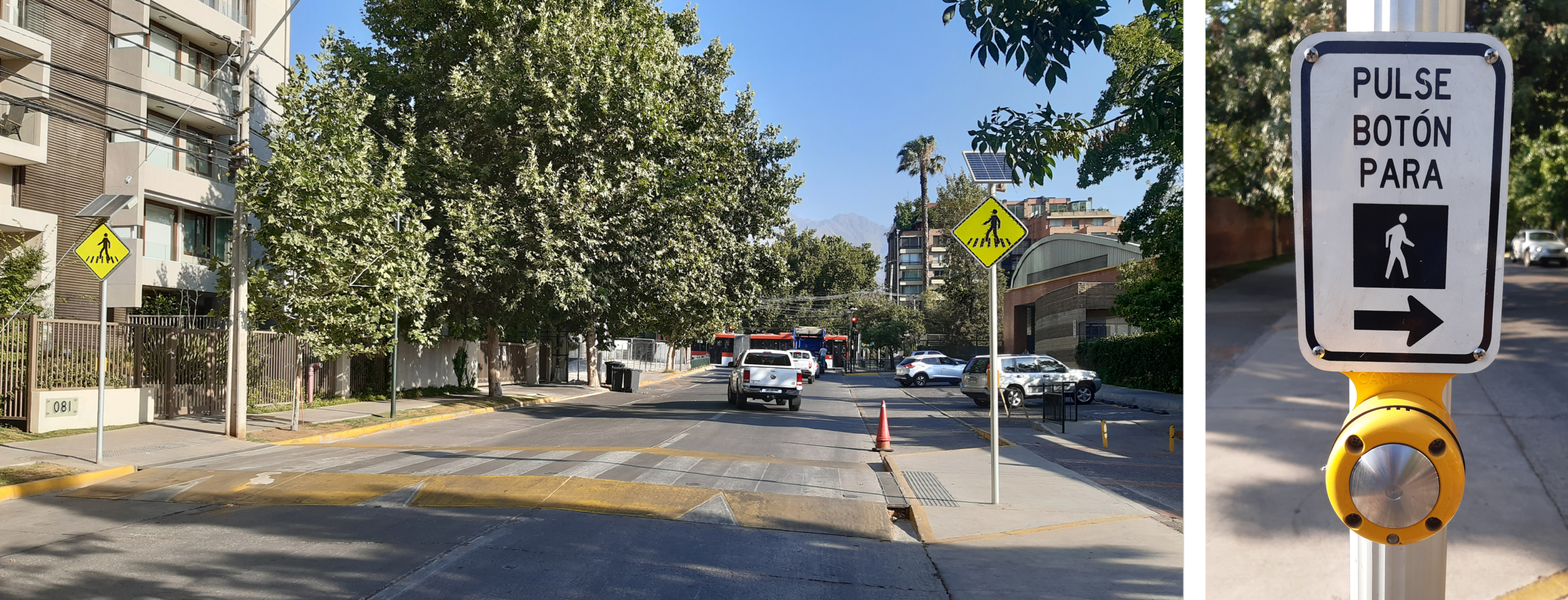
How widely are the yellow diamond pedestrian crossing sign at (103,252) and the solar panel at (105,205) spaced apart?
209 inches

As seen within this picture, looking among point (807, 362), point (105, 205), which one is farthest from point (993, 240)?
point (807, 362)

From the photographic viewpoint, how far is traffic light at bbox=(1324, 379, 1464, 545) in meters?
1.25

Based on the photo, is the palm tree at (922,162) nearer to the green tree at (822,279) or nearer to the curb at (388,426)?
the green tree at (822,279)

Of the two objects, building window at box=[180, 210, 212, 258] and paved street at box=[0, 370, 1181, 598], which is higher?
building window at box=[180, 210, 212, 258]

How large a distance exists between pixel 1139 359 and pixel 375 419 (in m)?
16.9

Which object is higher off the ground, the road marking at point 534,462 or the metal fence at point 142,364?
the metal fence at point 142,364

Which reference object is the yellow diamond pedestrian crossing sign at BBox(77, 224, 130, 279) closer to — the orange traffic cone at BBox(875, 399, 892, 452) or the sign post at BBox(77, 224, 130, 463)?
the sign post at BBox(77, 224, 130, 463)

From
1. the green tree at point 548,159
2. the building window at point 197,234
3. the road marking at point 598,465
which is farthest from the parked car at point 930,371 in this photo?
the road marking at point 598,465

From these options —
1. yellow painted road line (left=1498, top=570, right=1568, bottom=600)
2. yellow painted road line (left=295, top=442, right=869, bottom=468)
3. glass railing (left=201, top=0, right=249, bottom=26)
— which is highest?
glass railing (left=201, top=0, right=249, bottom=26)

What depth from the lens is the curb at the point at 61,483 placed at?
374 inches

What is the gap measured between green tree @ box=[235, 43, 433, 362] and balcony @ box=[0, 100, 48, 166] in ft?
32.6

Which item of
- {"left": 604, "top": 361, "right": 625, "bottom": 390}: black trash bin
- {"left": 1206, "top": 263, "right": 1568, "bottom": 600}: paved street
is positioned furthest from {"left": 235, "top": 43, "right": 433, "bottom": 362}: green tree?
{"left": 1206, "top": 263, "right": 1568, "bottom": 600}: paved street

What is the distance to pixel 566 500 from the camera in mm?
8789

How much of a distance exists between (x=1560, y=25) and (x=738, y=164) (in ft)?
110
